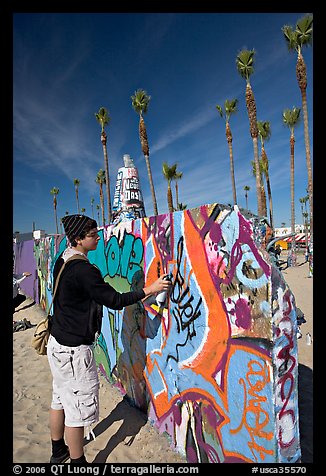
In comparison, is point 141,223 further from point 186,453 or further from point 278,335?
point 186,453

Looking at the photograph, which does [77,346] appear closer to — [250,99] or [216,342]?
[216,342]

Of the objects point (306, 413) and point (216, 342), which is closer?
point (216, 342)

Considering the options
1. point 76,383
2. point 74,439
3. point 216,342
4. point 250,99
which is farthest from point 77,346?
point 250,99

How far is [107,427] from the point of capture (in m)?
3.01

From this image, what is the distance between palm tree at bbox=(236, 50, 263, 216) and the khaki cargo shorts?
1927cm

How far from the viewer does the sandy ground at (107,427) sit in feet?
8.30

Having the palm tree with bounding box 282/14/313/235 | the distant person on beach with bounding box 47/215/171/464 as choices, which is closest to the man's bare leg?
the distant person on beach with bounding box 47/215/171/464

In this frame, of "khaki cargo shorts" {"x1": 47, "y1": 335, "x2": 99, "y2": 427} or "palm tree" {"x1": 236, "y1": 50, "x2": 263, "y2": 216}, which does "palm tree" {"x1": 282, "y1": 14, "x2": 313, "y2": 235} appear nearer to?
"palm tree" {"x1": 236, "y1": 50, "x2": 263, "y2": 216}

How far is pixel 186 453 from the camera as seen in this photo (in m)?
2.43

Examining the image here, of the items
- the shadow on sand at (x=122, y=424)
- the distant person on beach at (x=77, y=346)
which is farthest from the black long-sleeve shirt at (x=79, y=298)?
the shadow on sand at (x=122, y=424)

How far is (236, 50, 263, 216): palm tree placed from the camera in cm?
1920

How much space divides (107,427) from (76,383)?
53.7 inches
